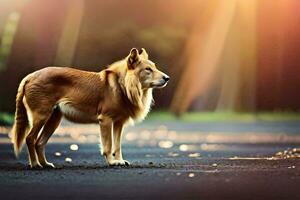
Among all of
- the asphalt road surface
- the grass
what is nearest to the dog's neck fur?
the asphalt road surface

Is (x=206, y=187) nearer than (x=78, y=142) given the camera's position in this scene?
Yes

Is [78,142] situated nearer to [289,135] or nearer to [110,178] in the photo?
[289,135]

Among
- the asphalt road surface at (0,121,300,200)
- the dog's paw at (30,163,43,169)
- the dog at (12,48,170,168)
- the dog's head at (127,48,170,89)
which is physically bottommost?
the dog's paw at (30,163,43,169)

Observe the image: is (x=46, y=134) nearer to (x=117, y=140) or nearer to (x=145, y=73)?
(x=117, y=140)

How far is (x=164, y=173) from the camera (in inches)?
443

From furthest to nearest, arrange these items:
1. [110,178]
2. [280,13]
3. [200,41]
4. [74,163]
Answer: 1. [200,41]
2. [280,13]
3. [74,163]
4. [110,178]

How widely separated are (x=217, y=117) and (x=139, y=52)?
2268 cm

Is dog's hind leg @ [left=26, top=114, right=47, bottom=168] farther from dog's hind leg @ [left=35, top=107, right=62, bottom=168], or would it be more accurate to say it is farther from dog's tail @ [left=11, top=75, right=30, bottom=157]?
dog's tail @ [left=11, top=75, right=30, bottom=157]

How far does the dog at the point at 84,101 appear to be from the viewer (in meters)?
12.4

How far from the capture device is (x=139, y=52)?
43.9 feet

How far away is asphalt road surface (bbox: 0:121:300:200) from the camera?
30.0ft

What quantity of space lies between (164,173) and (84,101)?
202cm

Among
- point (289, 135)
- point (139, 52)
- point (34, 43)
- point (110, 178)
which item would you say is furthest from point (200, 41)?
point (110, 178)

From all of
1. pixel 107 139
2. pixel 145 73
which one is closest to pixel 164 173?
pixel 107 139
